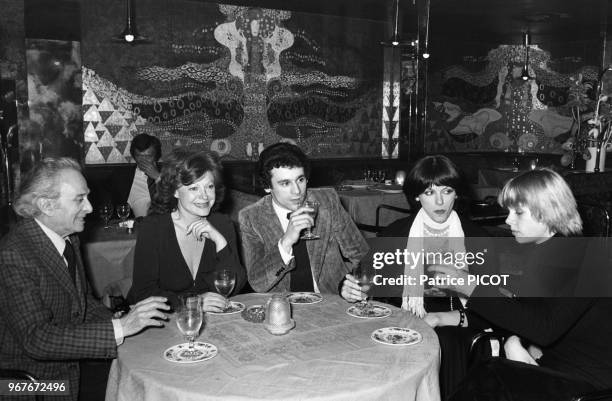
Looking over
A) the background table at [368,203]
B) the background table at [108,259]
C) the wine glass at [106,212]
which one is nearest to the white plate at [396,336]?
the background table at [108,259]

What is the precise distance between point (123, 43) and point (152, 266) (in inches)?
215

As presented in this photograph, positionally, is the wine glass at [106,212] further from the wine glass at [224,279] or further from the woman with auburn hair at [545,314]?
the woman with auburn hair at [545,314]

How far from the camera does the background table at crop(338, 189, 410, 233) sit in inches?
243

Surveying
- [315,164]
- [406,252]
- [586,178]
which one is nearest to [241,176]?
[315,164]

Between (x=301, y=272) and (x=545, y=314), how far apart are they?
1.27 m

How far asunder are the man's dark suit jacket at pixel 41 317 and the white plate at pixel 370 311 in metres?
0.96

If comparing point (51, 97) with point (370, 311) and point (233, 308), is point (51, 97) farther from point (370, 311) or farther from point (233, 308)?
point (370, 311)

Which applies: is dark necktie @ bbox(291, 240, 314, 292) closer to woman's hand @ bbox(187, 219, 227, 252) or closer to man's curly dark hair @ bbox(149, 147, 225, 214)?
woman's hand @ bbox(187, 219, 227, 252)

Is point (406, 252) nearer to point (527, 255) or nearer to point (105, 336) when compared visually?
point (527, 255)

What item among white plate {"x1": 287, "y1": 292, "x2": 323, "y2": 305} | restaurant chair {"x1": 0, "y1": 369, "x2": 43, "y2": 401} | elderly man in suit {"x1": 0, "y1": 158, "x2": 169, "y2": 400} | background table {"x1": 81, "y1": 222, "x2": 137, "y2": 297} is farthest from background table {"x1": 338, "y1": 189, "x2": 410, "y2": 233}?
restaurant chair {"x1": 0, "y1": 369, "x2": 43, "y2": 401}

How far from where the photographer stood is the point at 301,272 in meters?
Answer: 2.99

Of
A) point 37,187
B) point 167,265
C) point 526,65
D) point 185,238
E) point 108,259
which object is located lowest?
point 108,259

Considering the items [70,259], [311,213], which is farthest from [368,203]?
[70,259]

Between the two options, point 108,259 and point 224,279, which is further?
point 108,259
